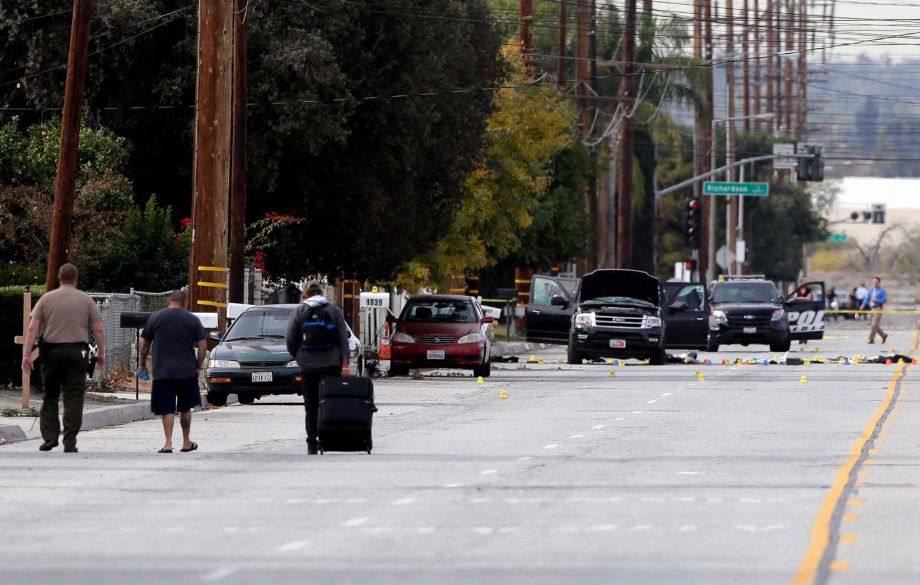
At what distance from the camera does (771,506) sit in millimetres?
14047

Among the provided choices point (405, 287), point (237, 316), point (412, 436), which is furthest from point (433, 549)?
point (405, 287)

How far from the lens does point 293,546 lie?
11.8m

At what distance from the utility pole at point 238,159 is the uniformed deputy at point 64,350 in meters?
12.0

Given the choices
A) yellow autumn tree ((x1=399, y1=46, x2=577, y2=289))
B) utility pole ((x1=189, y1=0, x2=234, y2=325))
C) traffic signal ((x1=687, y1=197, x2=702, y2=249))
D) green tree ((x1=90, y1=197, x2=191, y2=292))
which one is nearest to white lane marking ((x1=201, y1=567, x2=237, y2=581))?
utility pole ((x1=189, y1=0, x2=234, y2=325))

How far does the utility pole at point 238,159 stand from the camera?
31844 mm

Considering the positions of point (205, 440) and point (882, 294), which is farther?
point (882, 294)

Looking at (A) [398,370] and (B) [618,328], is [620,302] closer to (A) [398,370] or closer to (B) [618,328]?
(B) [618,328]

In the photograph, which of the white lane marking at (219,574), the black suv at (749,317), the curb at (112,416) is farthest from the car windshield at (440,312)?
the white lane marking at (219,574)

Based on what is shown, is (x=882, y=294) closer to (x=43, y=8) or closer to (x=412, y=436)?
(x=43, y=8)

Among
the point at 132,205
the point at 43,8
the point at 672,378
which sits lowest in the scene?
the point at 672,378

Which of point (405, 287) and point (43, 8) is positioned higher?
point (43, 8)

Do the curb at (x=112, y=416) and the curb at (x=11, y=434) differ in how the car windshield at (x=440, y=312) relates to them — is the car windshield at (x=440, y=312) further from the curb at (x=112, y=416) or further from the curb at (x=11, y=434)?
the curb at (x=11, y=434)

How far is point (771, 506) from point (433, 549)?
133 inches

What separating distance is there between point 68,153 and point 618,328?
16.9 m
